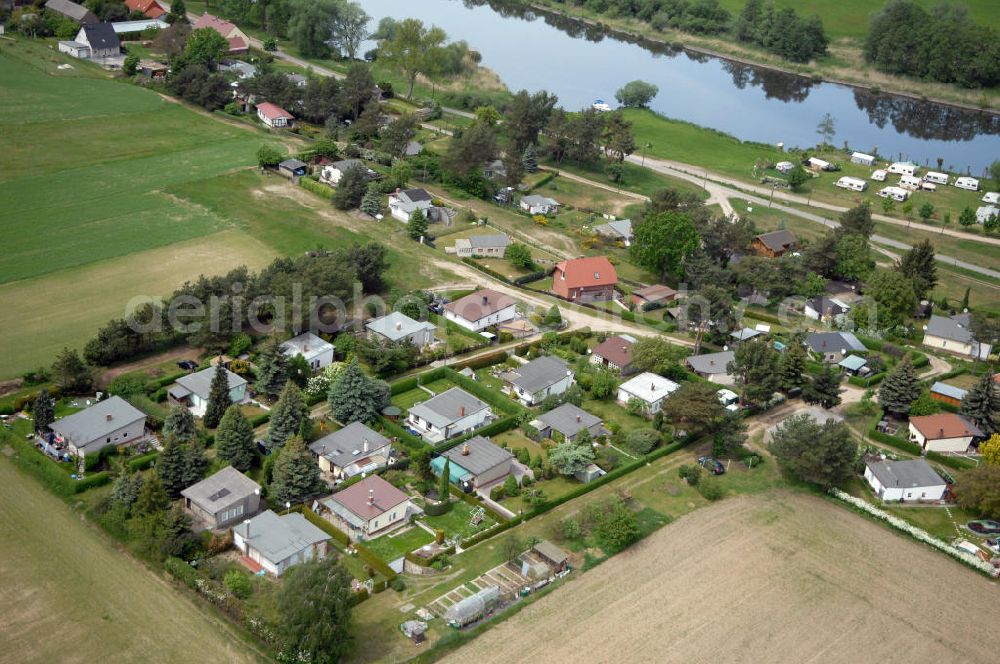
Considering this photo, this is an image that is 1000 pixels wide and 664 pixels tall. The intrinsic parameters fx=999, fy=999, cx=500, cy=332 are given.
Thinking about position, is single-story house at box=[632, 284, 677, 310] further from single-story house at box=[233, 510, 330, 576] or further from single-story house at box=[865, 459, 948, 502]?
single-story house at box=[233, 510, 330, 576]

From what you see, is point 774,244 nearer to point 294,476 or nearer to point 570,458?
point 570,458

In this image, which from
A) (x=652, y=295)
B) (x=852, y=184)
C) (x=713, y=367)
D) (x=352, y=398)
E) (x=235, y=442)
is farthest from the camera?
(x=852, y=184)

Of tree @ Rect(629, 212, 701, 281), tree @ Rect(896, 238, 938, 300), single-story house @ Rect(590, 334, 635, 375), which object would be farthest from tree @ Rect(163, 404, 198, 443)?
tree @ Rect(896, 238, 938, 300)

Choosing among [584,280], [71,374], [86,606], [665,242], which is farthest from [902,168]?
[86,606]

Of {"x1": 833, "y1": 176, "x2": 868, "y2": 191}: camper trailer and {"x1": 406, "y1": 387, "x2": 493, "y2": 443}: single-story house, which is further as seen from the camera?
{"x1": 833, "y1": 176, "x2": 868, "y2": 191}: camper trailer

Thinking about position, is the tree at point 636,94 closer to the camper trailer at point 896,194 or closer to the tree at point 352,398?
the camper trailer at point 896,194
